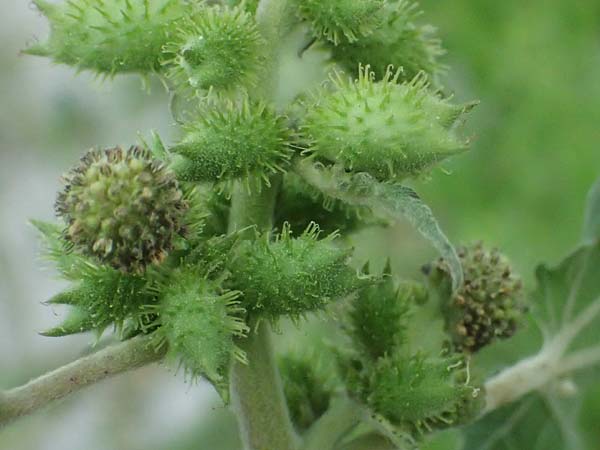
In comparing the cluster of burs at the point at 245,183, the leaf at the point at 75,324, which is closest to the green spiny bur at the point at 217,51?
the cluster of burs at the point at 245,183

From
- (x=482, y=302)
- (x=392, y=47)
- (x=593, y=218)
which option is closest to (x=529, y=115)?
(x=593, y=218)

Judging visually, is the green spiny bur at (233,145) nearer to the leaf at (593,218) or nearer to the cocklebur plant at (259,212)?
the cocklebur plant at (259,212)

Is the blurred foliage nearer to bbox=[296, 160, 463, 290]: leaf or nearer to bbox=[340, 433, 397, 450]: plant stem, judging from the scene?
bbox=[340, 433, 397, 450]: plant stem

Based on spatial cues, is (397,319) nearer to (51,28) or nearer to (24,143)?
(51,28)

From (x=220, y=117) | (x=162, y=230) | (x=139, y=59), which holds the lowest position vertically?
(x=162, y=230)

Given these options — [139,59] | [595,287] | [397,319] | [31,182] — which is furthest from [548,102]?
[31,182]

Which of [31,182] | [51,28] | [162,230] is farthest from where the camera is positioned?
[31,182]
